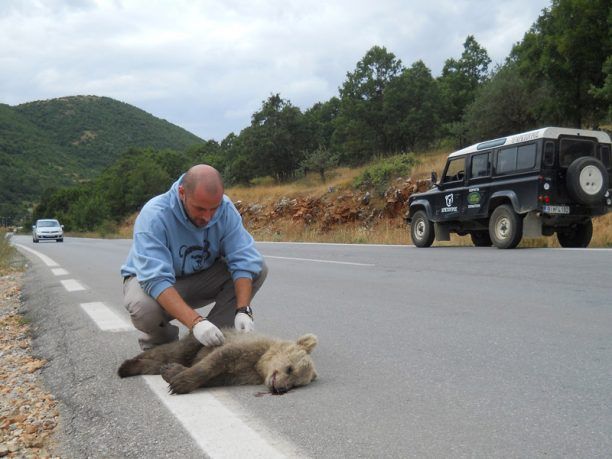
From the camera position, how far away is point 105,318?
6539mm

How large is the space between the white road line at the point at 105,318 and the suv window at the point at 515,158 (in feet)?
30.9

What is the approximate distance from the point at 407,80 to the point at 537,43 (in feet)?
60.8

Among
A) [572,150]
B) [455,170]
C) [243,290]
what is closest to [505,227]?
[572,150]

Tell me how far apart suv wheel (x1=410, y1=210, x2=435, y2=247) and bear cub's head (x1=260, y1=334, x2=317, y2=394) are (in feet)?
41.0

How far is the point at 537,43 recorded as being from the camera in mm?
28016

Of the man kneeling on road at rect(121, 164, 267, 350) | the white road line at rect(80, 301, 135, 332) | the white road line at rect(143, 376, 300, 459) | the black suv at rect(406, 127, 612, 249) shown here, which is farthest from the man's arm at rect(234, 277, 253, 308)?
the black suv at rect(406, 127, 612, 249)

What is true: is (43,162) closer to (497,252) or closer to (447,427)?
(497,252)

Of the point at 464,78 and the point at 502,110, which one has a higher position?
the point at 464,78

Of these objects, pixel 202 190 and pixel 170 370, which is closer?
pixel 170 370

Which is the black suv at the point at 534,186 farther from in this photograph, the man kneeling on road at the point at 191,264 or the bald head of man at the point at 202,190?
the bald head of man at the point at 202,190

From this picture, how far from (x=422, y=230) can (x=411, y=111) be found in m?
30.5

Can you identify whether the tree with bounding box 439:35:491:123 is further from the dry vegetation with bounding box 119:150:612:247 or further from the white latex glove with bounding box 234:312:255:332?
the white latex glove with bounding box 234:312:255:332

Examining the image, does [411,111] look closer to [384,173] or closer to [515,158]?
[384,173]

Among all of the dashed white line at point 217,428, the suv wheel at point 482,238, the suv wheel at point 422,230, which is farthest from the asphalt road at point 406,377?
the suv wheel at point 422,230
